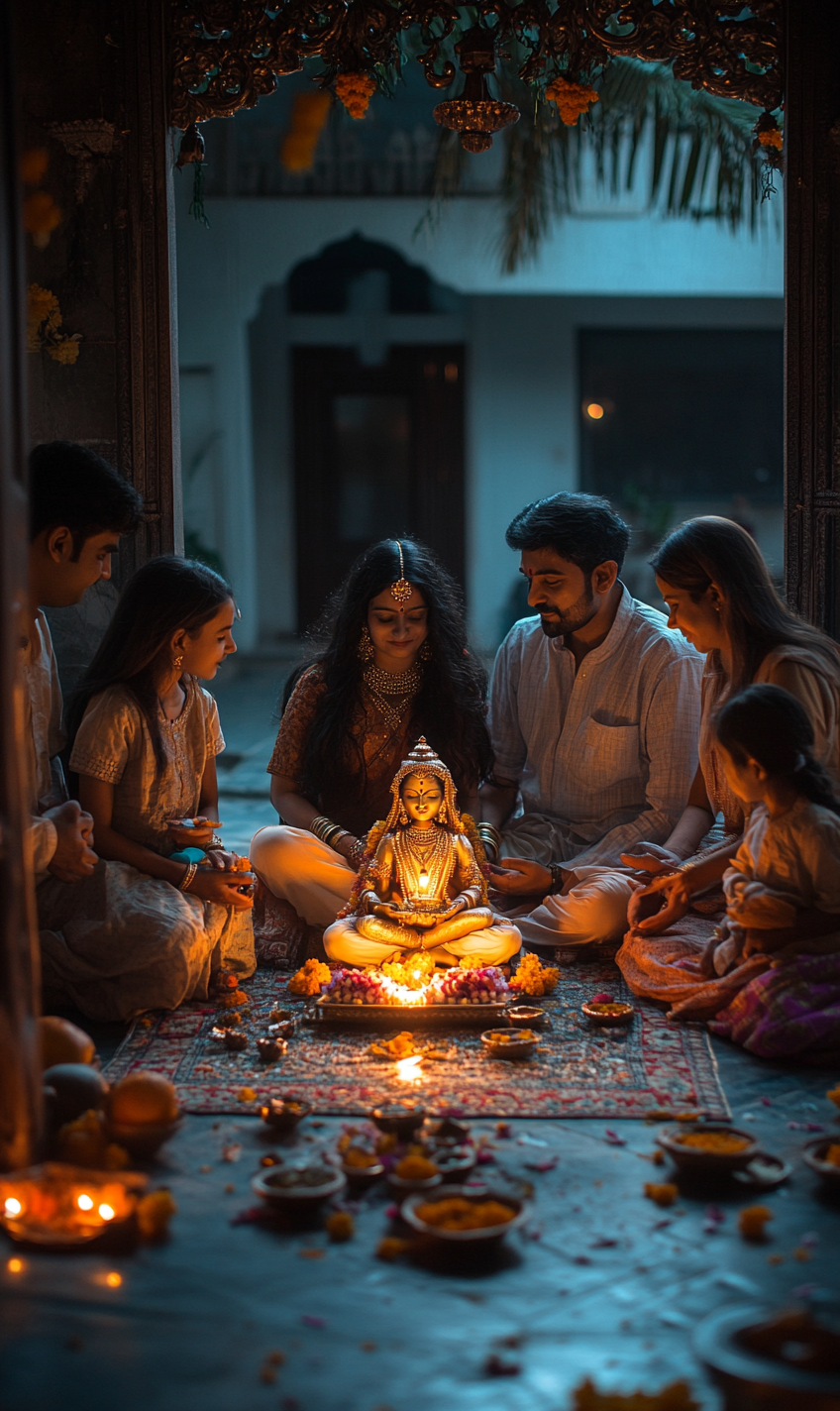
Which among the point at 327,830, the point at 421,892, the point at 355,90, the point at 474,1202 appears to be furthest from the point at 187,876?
the point at 355,90

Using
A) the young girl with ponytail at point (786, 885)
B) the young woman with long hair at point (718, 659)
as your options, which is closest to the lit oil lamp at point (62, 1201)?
the young girl with ponytail at point (786, 885)

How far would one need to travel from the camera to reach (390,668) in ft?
18.5

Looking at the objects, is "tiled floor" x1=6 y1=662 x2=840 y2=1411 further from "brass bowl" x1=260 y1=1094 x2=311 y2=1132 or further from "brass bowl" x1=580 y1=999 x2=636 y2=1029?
"brass bowl" x1=580 y1=999 x2=636 y2=1029

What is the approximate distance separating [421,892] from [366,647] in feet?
4.03

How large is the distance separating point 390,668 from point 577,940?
140cm

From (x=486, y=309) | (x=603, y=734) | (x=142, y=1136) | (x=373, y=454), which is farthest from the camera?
(x=373, y=454)

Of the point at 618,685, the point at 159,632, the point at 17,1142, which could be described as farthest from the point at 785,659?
the point at 17,1142

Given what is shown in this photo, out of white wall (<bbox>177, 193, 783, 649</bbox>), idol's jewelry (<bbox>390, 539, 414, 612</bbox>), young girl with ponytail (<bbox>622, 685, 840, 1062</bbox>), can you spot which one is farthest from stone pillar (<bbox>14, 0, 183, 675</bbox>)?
white wall (<bbox>177, 193, 783, 649</bbox>)

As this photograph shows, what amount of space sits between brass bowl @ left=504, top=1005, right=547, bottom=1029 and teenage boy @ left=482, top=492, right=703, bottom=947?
75cm

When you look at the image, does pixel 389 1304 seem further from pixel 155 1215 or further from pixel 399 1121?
pixel 399 1121

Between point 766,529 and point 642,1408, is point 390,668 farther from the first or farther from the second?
point 766,529

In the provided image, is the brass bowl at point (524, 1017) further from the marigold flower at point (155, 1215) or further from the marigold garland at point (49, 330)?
the marigold garland at point (49, 330)

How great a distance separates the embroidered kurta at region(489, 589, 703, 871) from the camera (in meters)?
5.46

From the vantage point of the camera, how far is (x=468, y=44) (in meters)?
5.49
